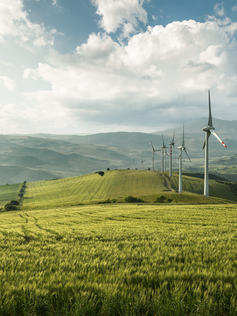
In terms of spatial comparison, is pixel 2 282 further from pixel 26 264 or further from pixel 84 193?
pixel 84 193

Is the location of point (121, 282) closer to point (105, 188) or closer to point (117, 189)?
point (117, 189)

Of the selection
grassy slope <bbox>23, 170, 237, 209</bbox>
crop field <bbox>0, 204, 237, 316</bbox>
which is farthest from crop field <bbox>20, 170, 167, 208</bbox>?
crop field <bbox>0, 204, 237, 316</bbox>

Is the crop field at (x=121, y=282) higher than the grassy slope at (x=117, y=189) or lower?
higher

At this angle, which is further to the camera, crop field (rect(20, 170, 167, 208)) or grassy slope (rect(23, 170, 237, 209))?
crop field (rect(20, 170, 167, 208))

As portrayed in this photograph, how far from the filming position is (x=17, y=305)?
5242 mm

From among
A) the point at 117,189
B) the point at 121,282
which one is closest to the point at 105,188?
the point at 117,189

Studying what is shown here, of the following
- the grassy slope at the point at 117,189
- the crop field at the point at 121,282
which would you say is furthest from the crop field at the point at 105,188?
the crop field at the point at 121,282

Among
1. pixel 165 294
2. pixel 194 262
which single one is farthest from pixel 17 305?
pixel 194 262

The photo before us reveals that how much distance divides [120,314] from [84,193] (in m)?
141

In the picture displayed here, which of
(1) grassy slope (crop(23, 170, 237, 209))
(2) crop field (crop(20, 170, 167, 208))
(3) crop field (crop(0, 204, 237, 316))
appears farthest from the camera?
(2) crop field (crop(20, 170, 167, 208))

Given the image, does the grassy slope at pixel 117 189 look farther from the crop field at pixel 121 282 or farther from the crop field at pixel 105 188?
the crop field at pixel 121 282

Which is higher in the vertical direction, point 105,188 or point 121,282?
point 121,282

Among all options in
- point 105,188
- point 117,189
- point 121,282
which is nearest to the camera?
point 121,282

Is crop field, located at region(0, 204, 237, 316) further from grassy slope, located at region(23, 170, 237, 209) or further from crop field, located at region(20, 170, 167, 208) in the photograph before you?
crop field, located at region(20, 170, 167, 208)
